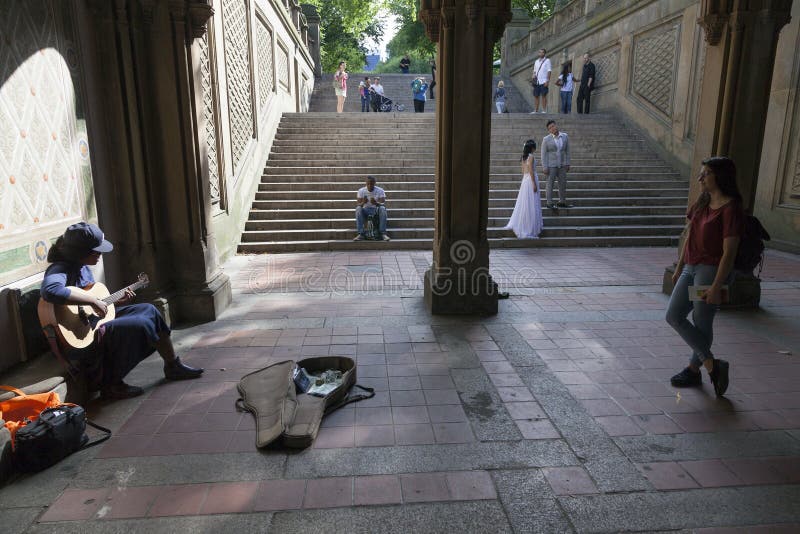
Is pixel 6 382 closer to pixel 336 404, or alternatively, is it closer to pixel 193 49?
pixel 336 404

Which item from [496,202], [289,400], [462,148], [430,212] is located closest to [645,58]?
[496,202]

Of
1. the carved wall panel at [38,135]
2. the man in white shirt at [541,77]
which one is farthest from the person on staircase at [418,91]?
the carved wall panel at [38,135]

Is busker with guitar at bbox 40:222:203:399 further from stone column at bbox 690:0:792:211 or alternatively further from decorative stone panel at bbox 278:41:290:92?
decorative stone panel at bbox 278:41:290:92

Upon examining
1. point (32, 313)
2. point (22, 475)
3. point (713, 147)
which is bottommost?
point (22, 475)

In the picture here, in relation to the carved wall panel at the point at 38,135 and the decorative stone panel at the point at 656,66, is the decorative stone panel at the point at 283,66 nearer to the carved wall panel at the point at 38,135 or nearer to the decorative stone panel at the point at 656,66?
the decorative stone panel at the point at 656,66

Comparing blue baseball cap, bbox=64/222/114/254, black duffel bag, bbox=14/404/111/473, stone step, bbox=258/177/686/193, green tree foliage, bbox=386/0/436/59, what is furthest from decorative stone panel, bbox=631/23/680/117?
green tree foliage, bbox=386/0/436/59

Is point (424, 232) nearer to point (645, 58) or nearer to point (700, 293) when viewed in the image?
point (700, 293)

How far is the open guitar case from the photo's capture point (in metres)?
3.14

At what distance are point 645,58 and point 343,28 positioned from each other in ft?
83.3

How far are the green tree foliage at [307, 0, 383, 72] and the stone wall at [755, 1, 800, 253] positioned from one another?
76.9 ft

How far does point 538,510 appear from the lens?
2545 millimetres

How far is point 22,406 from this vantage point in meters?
3.08

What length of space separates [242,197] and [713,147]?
790 centimetres

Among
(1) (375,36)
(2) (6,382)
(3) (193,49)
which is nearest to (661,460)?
(2) (6,382)
